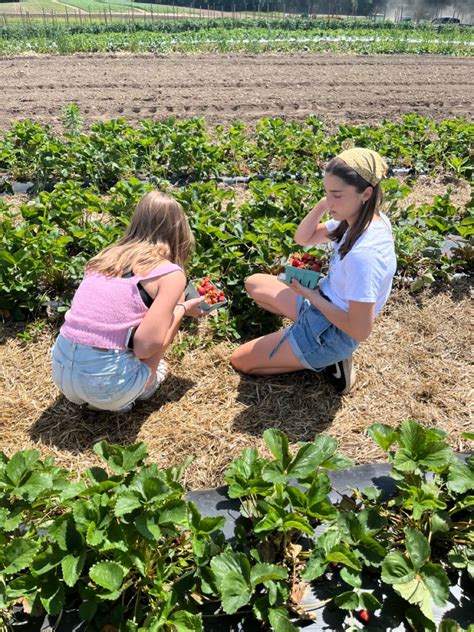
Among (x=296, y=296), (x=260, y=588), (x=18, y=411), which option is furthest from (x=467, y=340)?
(x=18, y=411)

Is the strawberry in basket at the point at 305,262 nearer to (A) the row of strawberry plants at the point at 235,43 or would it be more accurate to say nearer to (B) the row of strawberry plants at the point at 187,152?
(B) the row of strawberry plants at the point at 187,152

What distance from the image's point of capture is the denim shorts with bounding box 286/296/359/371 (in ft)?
9.86

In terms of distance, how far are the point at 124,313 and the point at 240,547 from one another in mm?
1178

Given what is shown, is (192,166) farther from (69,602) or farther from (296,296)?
(69,602)

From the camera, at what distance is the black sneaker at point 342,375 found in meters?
3.14

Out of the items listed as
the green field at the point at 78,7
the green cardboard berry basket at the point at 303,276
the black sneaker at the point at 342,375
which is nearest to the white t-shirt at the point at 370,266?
the green cardboard berry basket at the point at 303,276

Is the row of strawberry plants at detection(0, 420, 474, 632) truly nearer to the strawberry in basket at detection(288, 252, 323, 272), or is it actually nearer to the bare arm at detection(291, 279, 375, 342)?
the bare arm at detection(291, 279, 375, 342)

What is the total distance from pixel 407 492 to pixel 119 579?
3.71ft

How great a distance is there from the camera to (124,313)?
8.50 ft

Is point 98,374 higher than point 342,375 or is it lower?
higher

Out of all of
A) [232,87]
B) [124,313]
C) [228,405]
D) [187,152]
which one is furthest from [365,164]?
[232,87]

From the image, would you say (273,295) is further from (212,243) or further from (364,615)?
(364,615)

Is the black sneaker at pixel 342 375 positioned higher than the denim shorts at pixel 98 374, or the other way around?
the denim shorts at pixel 98 374

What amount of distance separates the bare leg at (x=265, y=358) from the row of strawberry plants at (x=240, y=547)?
1.04 metres
